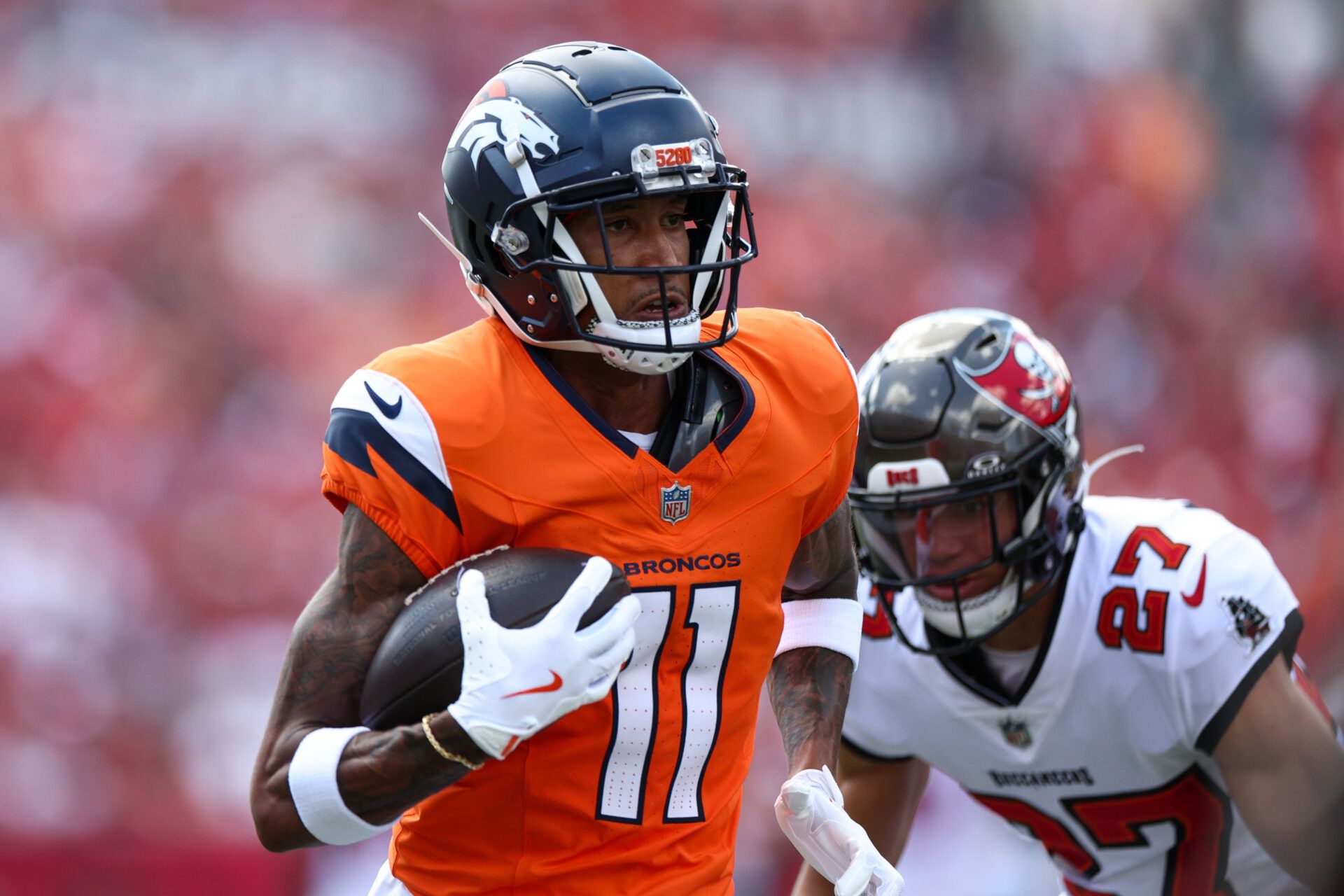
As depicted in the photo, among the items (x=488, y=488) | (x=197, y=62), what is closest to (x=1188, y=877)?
(x=488, y=488)

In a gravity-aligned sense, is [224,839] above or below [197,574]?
below

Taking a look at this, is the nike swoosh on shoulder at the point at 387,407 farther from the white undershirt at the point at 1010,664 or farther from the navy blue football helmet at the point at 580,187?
the white undershirt at the point at 1010,664

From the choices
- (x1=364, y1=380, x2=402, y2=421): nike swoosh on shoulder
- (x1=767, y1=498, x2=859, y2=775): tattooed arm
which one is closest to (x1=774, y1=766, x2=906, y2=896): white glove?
(x1=767, y1=498, x2=859, y2=775): tattooed arm

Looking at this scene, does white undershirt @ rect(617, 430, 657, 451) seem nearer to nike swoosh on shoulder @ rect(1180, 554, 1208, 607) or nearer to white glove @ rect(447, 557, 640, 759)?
white glove @ rect(447, 557, 640, 759)

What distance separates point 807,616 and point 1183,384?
6121mm

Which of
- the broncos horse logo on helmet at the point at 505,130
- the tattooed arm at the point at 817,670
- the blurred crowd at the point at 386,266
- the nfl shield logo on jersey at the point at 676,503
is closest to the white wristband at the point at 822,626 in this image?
the tattooed arm at the point at 817,670

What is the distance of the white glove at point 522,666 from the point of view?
72.8 inches

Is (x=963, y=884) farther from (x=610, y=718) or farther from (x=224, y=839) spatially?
(x=610, y=718)

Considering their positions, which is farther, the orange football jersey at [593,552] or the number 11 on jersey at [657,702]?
the number 11 on jersey at [657,702]

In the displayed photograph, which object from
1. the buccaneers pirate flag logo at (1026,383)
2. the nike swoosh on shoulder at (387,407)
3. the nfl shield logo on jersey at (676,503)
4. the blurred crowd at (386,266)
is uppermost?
the nike swoosh on shoulder at (387,407)

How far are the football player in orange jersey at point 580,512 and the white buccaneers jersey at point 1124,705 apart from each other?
0.80 metres

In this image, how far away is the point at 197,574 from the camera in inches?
226

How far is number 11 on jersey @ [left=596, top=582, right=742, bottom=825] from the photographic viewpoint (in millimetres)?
2139

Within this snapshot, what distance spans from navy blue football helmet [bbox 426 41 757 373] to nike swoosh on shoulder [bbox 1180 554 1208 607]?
1.21m
